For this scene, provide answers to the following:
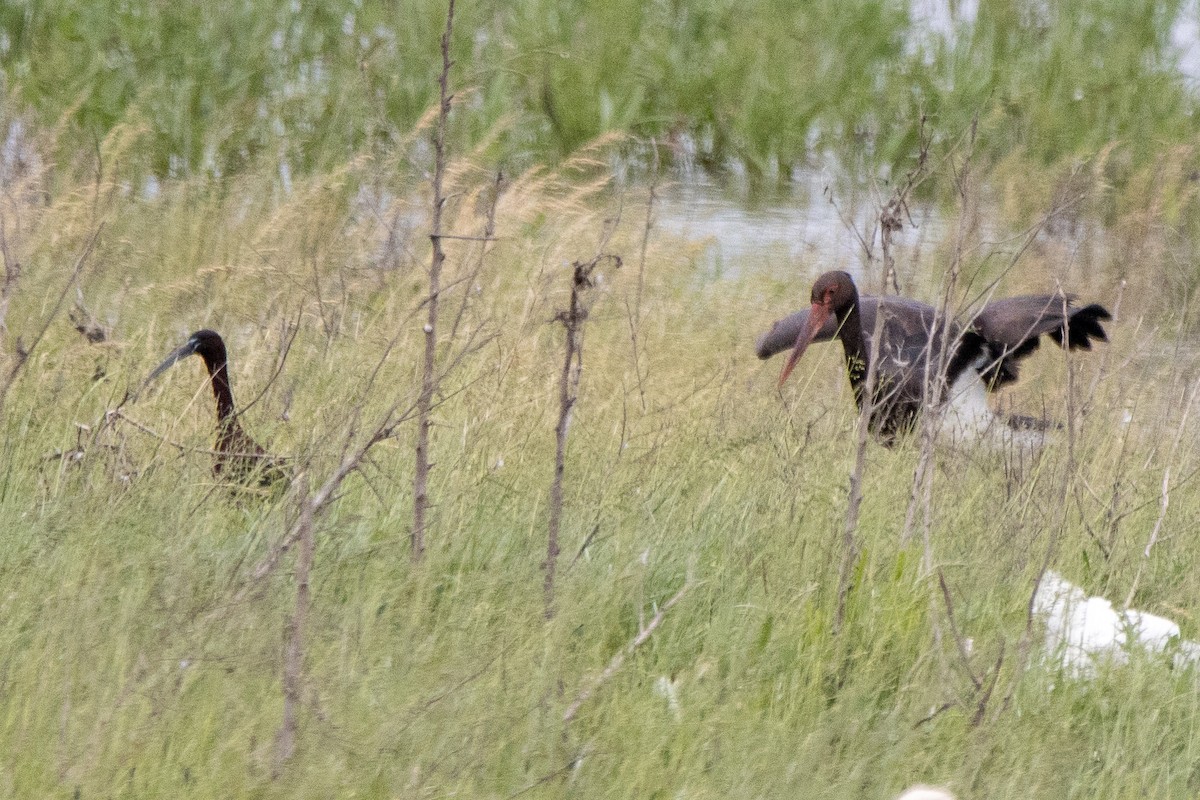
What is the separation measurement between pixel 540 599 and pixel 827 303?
2916mm

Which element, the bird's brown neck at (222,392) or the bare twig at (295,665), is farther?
the bird's brown neck at (222,392)

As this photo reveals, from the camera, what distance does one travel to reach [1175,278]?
7340mm

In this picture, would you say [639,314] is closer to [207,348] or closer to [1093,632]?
[207,348]

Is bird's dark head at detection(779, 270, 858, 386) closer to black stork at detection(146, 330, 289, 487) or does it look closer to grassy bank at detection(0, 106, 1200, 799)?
grassy bank at detection(0, 106, 1200, 799)

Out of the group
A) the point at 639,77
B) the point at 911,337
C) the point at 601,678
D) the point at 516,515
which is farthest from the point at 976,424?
the point at 639,77

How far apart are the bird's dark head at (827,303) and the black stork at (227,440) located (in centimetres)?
209

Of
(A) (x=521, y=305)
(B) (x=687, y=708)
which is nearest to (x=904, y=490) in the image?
(B) (x=687, y=708)

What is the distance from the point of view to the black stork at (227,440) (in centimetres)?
335

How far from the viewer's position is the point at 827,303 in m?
5.59

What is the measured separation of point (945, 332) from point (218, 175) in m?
5.53

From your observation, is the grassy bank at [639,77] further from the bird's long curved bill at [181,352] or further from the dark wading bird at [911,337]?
the bird's long curved bill at [181,352]

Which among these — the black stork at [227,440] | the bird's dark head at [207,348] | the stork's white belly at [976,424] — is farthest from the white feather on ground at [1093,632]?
the bird's dark head at [207,348]

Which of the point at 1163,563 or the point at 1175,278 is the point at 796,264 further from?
the point at 1163,563

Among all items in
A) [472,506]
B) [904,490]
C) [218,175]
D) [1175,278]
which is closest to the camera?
[472,506]
